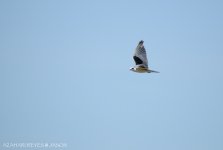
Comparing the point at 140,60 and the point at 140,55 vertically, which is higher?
the point at 140,55

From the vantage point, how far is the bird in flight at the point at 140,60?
68.1 ft

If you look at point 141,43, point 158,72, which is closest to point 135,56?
point 141,43

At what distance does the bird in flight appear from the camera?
20.8 m

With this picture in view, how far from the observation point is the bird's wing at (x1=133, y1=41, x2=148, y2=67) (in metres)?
20.9

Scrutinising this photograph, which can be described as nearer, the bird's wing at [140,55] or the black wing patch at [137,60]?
the bird's wing at [140,55]

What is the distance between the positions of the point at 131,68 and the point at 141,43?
206 centimetres

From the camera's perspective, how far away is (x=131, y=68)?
22.2 meters

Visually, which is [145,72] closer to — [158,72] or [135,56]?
[135,56]

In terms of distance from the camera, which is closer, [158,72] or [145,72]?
[158,72]

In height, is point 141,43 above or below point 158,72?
above

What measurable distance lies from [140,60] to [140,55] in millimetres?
453

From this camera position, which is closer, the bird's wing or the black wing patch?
the bird's wing

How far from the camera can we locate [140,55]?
21.2 metres

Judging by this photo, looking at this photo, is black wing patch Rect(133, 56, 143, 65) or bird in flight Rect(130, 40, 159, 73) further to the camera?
black wing patch Rect(133, 56, 143, 65)
